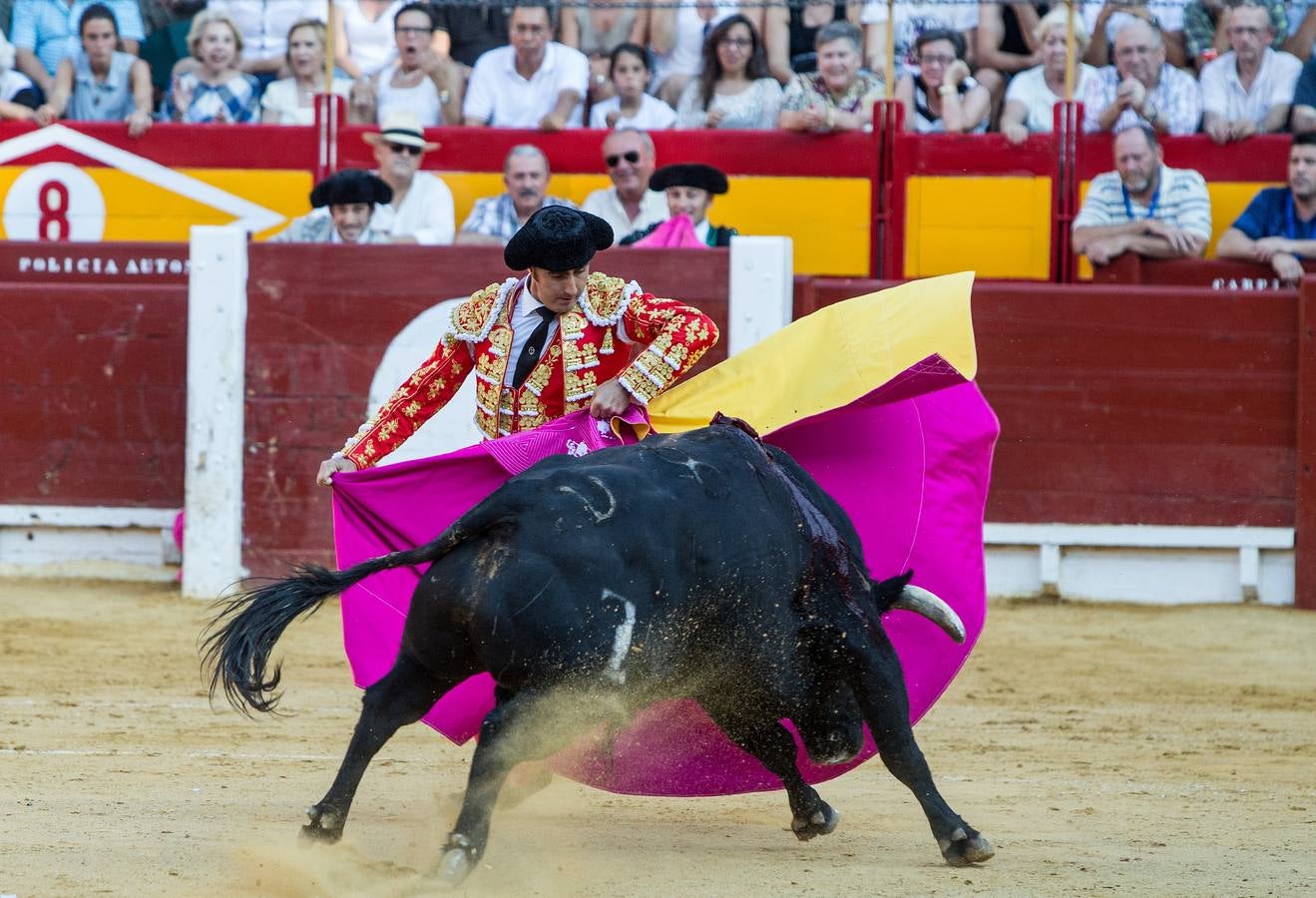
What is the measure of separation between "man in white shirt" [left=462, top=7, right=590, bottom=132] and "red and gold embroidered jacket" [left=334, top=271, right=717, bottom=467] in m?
3.78

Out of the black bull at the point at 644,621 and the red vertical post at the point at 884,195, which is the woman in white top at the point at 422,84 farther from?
the black bull at the point at 644,621

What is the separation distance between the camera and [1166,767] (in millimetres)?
4441

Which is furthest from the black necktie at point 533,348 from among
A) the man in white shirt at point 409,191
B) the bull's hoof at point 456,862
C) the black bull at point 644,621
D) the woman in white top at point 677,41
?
the woman in white top at point 677,41

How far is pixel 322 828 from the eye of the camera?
3205mm

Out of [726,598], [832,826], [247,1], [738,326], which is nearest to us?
[726,598]

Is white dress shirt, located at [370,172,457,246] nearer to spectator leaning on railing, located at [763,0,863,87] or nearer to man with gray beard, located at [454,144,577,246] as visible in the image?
man with gray beard, located at [454,144,577,246]

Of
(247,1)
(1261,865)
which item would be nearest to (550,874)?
(1261,865)

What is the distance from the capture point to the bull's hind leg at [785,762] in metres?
3.56

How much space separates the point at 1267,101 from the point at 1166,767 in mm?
3700

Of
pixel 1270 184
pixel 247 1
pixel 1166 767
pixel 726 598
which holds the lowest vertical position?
pixel 1166 767

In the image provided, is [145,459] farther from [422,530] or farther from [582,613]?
[582,613]

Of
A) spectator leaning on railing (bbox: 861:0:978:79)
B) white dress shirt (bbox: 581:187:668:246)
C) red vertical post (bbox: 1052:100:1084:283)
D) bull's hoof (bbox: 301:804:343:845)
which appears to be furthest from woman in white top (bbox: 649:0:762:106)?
bull's hoof (bbox: 301:804:343:845)

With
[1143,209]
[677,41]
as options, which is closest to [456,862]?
[1143,209]

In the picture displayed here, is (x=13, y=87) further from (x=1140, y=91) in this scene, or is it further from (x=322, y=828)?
(x=322, y=828)
